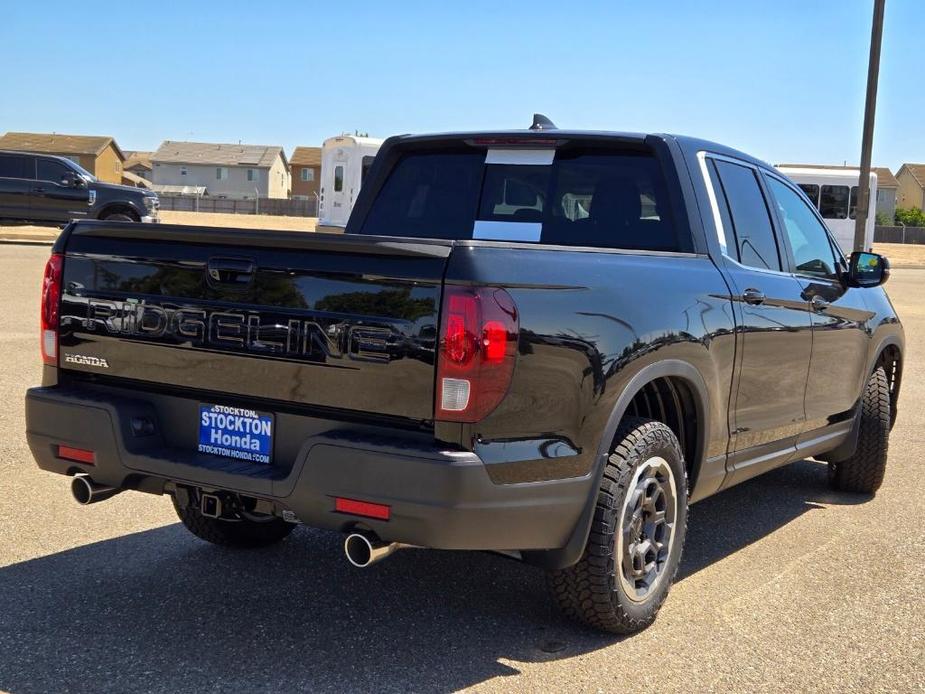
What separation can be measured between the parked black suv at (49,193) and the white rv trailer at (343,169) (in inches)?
249

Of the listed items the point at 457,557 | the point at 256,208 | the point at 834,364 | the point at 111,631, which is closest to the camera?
the point at 111,631

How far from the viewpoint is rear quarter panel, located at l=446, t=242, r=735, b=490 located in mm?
3316

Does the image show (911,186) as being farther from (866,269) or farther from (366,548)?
(366,548)

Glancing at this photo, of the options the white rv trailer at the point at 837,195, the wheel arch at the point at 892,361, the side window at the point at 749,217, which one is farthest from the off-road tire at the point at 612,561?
the white rv trailer at the point at 837,195

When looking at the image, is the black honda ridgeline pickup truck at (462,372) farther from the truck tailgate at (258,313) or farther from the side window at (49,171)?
the side window at (49,171)

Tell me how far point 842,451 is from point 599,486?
294 cm

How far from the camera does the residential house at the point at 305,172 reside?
10756 cm

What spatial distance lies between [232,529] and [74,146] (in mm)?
94233

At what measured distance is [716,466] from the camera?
455 centimetres

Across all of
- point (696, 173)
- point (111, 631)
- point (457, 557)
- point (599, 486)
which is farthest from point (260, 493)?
point (696, 173)

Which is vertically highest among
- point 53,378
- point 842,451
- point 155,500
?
point 53,378

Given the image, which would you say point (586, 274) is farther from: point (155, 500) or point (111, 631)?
point (155, 500)

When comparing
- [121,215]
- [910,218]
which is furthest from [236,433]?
[910,218]

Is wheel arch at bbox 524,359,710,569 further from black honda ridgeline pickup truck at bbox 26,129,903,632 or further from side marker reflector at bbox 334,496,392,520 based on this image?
side marker reflector at bbox 334,496,392,520
